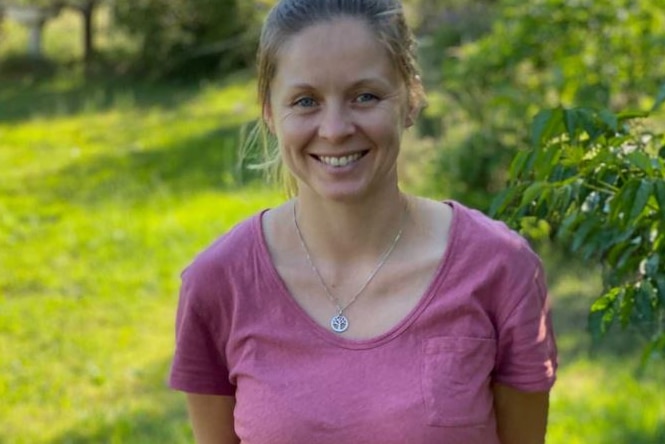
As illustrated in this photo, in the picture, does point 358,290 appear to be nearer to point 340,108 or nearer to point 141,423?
point 340,108

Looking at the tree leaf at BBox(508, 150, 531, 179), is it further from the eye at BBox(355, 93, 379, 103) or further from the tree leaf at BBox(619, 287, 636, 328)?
the eye at BBox(355, 93, 379, 103)

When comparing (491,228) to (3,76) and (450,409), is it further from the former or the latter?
(3,76)

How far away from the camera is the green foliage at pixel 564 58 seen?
18.1 ft

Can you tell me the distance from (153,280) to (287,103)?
15.7 feet

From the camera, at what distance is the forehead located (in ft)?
7.04

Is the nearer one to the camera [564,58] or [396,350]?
[396,350]

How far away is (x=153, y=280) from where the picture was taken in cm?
686

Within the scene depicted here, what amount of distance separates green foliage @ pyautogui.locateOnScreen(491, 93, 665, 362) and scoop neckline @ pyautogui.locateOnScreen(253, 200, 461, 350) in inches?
11.3

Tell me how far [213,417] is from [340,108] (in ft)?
2.23

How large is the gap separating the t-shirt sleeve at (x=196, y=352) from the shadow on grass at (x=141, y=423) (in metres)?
2.49

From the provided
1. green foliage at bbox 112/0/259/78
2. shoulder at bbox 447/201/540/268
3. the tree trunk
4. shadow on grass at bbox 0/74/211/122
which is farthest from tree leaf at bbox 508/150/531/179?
the tree trunk

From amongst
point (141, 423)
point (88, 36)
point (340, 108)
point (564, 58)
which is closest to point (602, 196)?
point (340, 108)

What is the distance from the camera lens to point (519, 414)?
2.30m

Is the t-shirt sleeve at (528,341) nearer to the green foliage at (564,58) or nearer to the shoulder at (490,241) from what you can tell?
the shoulder at (490,241)
